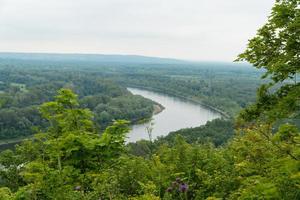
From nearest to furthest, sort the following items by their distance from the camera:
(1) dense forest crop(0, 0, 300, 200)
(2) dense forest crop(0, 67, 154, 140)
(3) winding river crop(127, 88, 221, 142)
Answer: (1) dense forest crop(0, 0, 300, 200) → (3) winding river crop(127, 88, 221, 142) → (2) dense forest crop(0, 67, 154, 140)

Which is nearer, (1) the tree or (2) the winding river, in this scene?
(1) the tree

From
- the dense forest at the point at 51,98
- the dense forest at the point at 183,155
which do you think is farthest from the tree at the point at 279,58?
the dense forest at the point at 51,98

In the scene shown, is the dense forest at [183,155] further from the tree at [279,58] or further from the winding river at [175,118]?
the winding river at [175,118]

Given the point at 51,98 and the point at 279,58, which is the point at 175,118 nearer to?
the point at 51,98

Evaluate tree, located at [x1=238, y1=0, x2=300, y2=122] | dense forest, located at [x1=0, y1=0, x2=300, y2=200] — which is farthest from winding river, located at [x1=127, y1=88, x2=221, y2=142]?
tree, located at [x1=238, y1=0, x2=300, y2=122]

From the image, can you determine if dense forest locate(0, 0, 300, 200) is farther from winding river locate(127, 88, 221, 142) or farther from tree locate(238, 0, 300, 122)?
winding river locate(127, 88, 221, 142)

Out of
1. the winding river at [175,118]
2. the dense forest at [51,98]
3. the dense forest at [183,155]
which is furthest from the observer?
the dense forest at [51,98]

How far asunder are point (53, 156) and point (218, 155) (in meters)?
4.72

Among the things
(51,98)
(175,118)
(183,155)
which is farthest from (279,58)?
(51,98)

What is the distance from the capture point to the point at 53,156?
7199 millimetres

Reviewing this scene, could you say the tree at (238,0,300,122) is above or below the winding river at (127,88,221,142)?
above

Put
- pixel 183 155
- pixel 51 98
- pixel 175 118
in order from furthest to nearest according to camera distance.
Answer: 1. pixel 51 98
2. pixel 175 118
3. pixel 183 155

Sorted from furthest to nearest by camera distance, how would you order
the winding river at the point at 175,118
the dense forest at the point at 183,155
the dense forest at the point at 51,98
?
1. the dense forest at the point at 51,98
2. the winding river at the point at 175,118
3. the dense forest at the point at 183,155

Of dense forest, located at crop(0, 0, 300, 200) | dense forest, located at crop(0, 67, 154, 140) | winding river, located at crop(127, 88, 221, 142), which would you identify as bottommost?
winding river, located at crop(127, 88, 221, 142)
